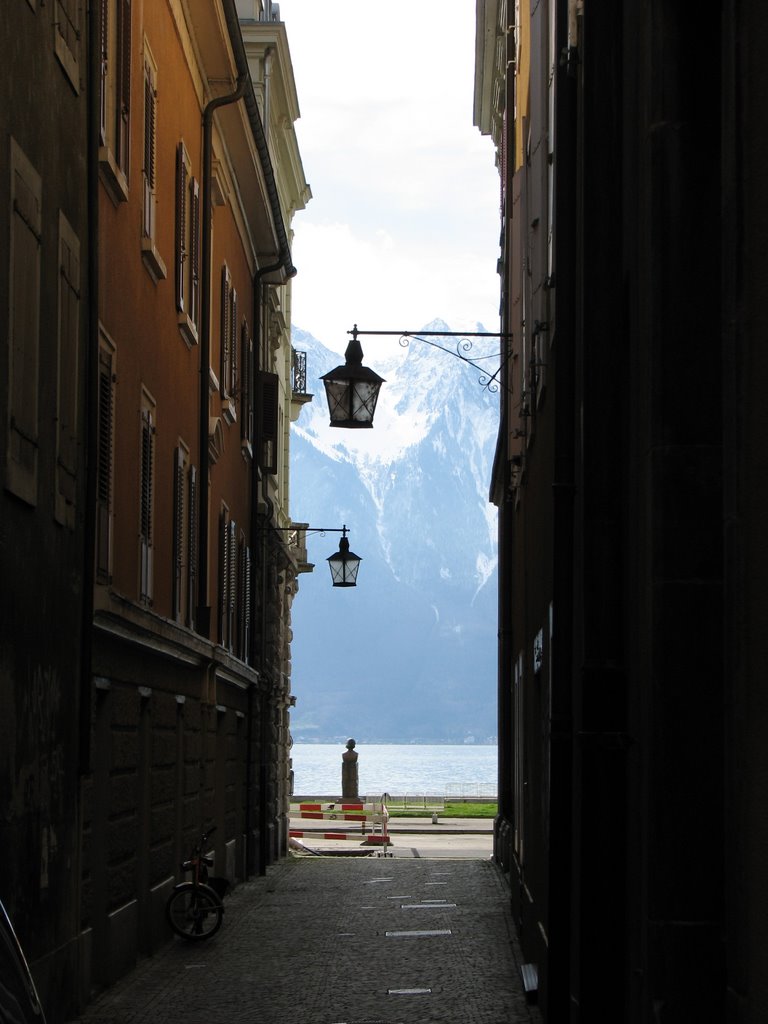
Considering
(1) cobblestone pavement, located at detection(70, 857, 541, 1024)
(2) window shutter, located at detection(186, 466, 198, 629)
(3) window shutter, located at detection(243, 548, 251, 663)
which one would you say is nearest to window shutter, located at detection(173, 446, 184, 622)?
(2) window shutter, located at detection(186, 466, 198, 629)

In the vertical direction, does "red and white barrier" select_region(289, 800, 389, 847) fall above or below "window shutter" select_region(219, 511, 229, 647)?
below

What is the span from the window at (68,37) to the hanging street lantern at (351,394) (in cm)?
581

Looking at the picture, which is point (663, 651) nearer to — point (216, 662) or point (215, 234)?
point (216, 662)

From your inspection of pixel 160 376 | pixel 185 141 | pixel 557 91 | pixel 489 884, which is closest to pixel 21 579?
pixel 557 91

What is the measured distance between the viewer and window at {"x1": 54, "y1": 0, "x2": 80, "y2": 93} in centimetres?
1202

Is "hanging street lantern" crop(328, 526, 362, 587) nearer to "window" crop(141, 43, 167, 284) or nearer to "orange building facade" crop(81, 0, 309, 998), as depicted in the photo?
"orange building facade" crop(81, 0, 309, 998)

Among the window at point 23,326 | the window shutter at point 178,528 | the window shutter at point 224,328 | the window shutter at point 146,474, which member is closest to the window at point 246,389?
the window shutter at point 224,328

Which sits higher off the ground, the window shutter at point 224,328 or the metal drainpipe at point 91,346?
the window shutter at point 224,328

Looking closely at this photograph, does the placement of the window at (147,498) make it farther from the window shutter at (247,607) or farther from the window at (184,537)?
the window shutter at (247,607)

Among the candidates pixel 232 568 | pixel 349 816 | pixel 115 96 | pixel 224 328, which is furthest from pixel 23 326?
pixel 349 816

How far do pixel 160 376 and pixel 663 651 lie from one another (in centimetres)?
1171

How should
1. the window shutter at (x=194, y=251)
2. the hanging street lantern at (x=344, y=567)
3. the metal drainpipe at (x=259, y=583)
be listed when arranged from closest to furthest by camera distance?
1. the window shutter at (x=194, y=251)
2. the metal drainpipe at (x=259, y=583)
3. the hanging street lantern at (x=344, y=567)

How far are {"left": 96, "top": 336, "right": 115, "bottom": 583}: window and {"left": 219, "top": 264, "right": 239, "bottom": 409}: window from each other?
9.28 metres

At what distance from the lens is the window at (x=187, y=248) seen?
62.7 feet
